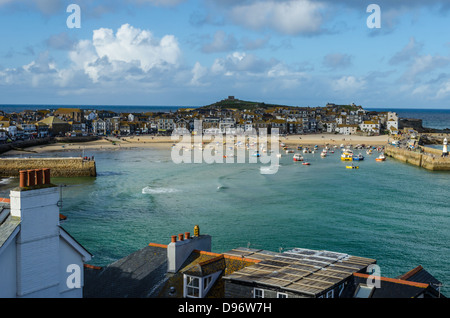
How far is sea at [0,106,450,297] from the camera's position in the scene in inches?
943

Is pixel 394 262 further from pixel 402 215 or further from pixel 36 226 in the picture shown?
pixel 36 226

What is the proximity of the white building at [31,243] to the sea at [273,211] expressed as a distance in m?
12.1

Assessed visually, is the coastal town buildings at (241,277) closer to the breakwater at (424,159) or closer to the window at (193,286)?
the window at (193,286)

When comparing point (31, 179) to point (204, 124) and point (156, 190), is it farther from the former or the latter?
point (204, 124)

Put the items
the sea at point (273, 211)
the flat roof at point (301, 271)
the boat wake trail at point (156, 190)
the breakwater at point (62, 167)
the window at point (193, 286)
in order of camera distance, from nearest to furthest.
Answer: the flat roof at point (301, 271) → the window at point (193, 286) → the sea at point (273, 211) → the boat wake trail at point (156, 190) → the breakwater at point (62, 167)

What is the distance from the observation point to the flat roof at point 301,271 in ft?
29.9

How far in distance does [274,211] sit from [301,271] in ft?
74.8

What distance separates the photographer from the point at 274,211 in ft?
107

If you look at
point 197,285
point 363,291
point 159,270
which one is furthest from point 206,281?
point 363,291

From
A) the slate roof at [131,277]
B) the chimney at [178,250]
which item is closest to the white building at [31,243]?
the slate roof at [131,277]

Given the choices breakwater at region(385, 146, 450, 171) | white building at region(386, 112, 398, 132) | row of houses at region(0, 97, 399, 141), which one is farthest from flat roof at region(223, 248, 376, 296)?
white building at region(386, 112, 398, 132)

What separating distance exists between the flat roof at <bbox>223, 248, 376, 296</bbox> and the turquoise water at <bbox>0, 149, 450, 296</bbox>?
973 cm
